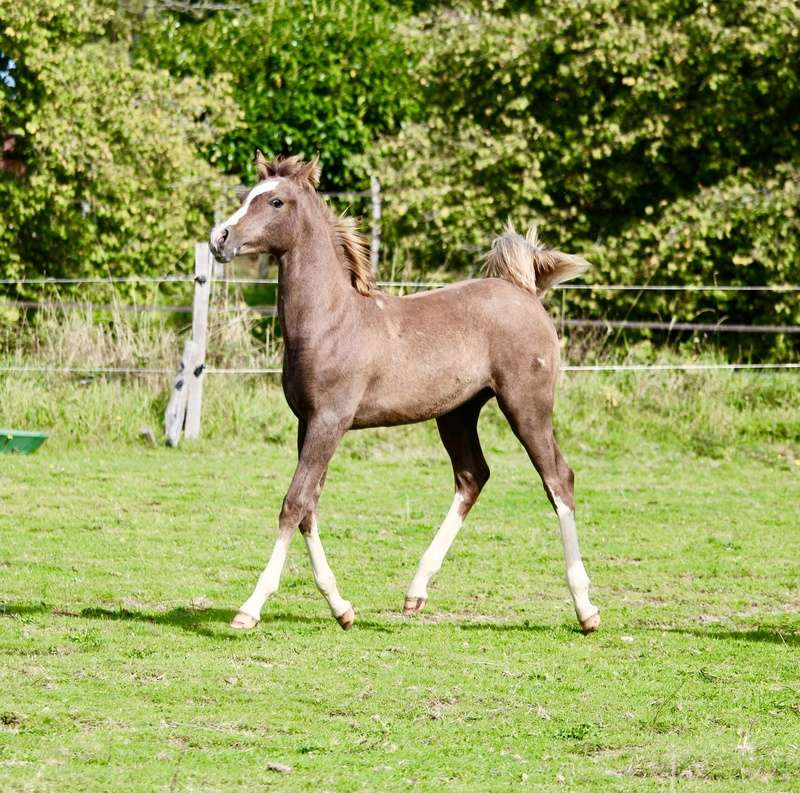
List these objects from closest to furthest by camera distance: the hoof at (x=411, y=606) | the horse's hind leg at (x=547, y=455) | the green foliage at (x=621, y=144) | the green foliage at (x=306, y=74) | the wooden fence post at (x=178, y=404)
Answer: the horse's hind leg at (x=547, y=455) < the hoof at (x=411, y=606) < the wooden fence post at (x=178, y=404) < the green foliage at (x=621, y=144) < the green foliage at (x=306, y=74)

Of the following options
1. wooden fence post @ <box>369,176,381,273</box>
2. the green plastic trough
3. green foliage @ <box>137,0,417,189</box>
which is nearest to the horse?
the green plastic trough

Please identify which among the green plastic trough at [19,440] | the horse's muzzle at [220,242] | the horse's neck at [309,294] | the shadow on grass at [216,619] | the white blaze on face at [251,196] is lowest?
the green plastic trough at [19,440]

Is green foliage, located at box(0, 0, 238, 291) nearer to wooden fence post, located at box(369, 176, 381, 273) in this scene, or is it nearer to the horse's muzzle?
wooden fence post, located at box(369, 176, 381, 273)

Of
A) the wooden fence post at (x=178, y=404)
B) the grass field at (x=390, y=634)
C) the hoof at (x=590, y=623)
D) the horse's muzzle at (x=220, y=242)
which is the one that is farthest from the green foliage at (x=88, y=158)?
the hoof at (x=590, y=623)

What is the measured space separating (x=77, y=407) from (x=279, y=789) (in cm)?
884

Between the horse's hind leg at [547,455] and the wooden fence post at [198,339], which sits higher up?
the horse's hind leg at [547,455]

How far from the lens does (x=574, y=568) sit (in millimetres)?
6816

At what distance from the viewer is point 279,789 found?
4.33m

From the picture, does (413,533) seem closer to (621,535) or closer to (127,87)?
(621,535)

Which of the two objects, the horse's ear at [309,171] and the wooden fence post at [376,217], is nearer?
the horse's ear at [309,171]

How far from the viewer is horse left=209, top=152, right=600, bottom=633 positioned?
6.49 metres

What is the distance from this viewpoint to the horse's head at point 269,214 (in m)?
6.35

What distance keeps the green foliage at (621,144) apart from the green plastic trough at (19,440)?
17.8ft

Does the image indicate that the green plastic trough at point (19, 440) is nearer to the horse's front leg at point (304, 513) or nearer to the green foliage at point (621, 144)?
the green foliage at point (621, 144)
